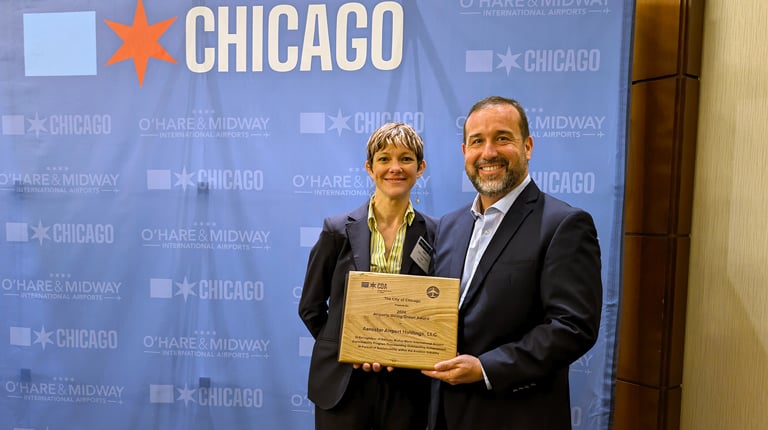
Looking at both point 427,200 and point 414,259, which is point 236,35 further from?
Answer: point 414,259

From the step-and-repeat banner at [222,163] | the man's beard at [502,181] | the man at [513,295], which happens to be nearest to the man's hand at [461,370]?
the man at [513,295]

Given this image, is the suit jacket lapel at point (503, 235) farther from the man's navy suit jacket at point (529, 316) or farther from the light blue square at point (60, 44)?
the light blue square at point (60, 44)

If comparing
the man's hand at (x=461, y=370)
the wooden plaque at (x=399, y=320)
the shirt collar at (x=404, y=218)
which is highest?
the shirt collar at (x=404, y=218)

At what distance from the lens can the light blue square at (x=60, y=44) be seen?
2391 millimetres

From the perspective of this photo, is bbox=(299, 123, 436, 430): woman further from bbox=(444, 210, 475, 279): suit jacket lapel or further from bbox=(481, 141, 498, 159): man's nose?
bbox=(481, 141, 498, 159): man's nose

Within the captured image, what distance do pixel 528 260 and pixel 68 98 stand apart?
235 cm

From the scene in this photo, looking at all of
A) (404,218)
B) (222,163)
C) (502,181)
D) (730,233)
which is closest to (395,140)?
(404,218)

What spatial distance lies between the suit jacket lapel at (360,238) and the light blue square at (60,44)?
166 cm

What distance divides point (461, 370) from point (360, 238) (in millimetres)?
548

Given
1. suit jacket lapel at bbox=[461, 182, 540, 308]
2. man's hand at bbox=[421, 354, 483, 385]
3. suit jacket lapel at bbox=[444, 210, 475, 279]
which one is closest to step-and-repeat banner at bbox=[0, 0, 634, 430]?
suit jacket lapel at bbox=[444, 210, 475, 279]

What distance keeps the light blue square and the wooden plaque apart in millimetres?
1892

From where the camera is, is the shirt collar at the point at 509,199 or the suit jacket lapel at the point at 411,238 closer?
the shirt collar at the point at 509,199

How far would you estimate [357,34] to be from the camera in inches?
86.9

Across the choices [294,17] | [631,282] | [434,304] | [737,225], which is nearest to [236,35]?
[294,17]
